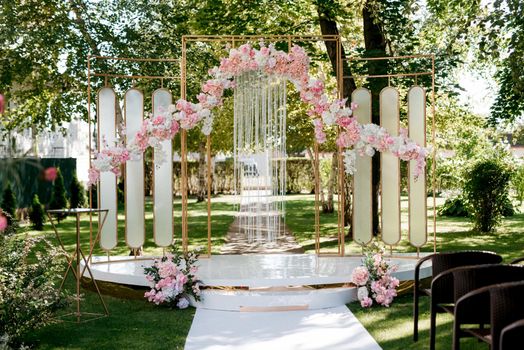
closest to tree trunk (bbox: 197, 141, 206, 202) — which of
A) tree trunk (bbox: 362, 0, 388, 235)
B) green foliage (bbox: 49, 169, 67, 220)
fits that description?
green foliage (bbox: 49, 169, 67, 220)

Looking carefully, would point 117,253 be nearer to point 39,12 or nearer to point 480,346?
point 39,12

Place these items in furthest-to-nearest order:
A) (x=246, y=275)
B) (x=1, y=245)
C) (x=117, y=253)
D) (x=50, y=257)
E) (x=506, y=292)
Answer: (x=117, y=253)
(x=246, y=275)
(x=50, y=257)
(x=1, y=245)
(x=506, y=292)

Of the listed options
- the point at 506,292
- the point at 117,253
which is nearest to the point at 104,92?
the point at 117,253

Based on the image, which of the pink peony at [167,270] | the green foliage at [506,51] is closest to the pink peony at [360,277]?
the pink peony at [167,270]

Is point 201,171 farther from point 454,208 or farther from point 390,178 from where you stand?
point 390,178

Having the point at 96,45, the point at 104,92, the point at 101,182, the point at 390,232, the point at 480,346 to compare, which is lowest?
the point at 480,346

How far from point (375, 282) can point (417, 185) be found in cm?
205

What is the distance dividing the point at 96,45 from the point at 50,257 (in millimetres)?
7101

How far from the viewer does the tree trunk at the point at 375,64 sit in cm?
1066

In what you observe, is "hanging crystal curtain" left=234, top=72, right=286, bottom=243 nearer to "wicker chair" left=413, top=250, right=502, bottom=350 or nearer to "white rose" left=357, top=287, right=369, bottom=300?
"white rose" left=357, top=287, right=369, bottom=300

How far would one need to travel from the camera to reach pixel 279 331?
5.73 meters

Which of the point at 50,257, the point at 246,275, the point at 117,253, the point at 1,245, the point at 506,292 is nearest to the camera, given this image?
the point at 506,292

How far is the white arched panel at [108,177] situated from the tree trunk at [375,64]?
4393 mm

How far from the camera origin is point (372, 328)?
19.0ft
